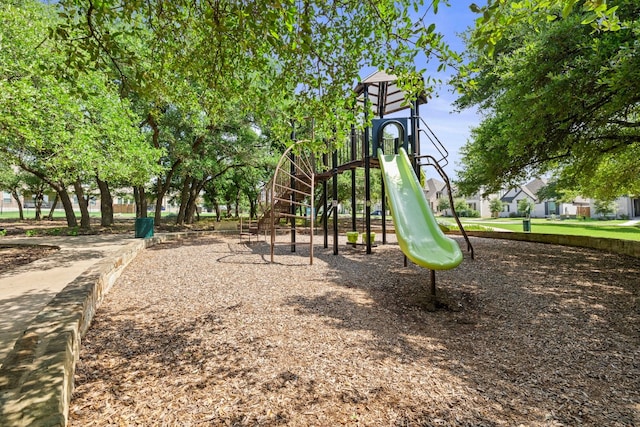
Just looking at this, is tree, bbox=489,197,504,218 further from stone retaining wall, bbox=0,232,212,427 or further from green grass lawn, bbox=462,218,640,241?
stone retaining wall, bbox=0,232,212,427

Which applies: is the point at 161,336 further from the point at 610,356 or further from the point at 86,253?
the point at 86,253

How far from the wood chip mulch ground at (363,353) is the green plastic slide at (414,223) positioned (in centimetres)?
69

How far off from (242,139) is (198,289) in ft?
44.6

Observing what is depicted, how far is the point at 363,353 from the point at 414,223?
3.65m

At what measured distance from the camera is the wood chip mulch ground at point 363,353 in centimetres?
227

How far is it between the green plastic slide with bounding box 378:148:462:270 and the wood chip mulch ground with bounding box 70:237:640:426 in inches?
27.0

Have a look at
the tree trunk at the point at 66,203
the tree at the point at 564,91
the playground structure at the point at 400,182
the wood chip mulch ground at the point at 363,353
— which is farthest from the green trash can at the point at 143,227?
the tree at the point at 564,91

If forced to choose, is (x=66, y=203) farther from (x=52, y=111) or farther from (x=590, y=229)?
(x=590, y=229)

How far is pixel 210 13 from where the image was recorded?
361 cm

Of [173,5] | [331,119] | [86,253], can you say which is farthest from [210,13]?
[86,253]

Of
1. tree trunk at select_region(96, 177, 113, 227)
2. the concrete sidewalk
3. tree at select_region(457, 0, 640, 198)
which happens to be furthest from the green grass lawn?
tree trunk at select_region(96, 177, 113, 227)

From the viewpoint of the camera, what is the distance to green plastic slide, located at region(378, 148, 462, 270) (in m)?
4.77

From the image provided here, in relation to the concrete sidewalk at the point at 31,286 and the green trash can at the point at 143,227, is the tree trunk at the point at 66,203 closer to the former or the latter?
the green trash can at the point at 143,227

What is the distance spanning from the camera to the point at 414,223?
6289 mm
